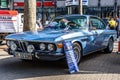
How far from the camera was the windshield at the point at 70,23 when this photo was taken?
9953 mm

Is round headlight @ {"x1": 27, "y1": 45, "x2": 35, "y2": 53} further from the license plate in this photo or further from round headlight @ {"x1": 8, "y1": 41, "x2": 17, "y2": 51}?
round headlight @ {"x1": 8, "y1": 41, "x2": 17, "y2": 51}

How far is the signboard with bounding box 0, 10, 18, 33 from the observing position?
16198 mm

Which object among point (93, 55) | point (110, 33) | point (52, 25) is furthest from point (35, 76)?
point (110, 33)

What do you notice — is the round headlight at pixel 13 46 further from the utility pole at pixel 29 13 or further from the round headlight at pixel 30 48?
the utility pole at pixel 29 13

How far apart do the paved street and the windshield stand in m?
1.14

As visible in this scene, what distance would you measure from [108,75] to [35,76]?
182 cm

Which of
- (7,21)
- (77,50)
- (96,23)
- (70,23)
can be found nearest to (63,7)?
(7,21)

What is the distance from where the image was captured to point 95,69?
8734 millimetres

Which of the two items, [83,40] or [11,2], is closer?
[83,40]

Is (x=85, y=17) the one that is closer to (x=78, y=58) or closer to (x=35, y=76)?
(x=78, y=58)

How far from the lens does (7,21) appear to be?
16.3 meters

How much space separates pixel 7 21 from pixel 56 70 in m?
8.27

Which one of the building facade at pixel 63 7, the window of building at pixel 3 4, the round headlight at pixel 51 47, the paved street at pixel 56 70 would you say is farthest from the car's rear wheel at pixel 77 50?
the window of building at pixel 3 4

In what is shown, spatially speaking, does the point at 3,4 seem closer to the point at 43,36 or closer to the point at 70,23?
the point at 70,23
